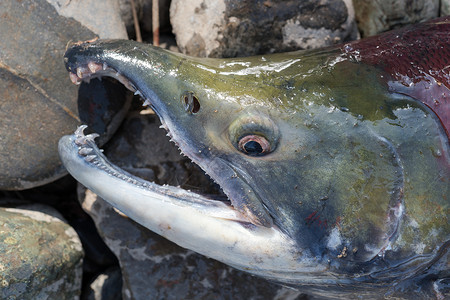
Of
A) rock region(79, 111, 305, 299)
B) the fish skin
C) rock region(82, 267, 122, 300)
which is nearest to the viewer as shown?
the fish skin

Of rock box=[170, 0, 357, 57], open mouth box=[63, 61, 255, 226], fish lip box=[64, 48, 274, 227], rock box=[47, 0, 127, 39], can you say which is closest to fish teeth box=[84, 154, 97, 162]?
open mouth box=[63, 61, 255, 226]

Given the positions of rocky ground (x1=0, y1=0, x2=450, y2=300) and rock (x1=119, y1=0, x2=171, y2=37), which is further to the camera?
rock (x1=119, y1=0, x2=171, y2=37)

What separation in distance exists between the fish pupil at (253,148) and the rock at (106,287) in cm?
226

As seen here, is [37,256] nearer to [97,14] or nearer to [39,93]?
[39,93]

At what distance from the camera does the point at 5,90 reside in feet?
10.4

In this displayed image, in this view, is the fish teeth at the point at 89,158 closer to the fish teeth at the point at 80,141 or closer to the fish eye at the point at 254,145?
the fish teeth at the point at 80,141

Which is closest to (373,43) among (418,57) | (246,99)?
(418,57)

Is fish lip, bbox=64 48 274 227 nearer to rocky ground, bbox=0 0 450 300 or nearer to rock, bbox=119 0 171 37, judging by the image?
rocky ground, bbox=0 0 450 300

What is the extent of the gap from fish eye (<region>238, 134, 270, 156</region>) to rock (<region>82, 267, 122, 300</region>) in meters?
2.26

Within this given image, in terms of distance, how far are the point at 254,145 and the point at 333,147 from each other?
1.43 feet

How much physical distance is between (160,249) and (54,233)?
2.78 feet

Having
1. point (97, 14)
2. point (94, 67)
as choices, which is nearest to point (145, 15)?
point (97, 14)

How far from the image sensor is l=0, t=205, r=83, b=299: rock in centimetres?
311

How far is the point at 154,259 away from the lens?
3662 mm
